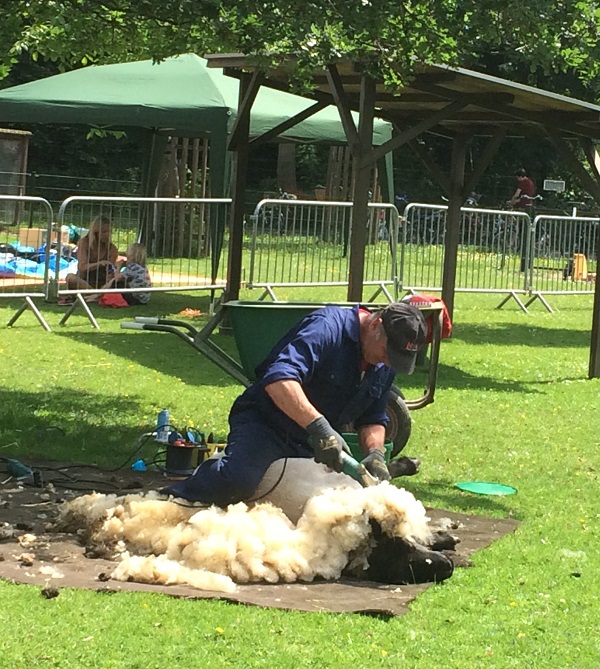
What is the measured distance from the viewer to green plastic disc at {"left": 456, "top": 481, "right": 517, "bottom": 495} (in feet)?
26.2

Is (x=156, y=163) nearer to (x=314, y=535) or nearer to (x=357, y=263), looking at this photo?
(x=357, y=263)

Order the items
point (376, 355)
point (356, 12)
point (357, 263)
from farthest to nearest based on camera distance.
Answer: point (357, 263), point (356, 12), point (376, 355)

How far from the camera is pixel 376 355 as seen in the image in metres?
6.46

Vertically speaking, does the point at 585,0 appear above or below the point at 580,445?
above

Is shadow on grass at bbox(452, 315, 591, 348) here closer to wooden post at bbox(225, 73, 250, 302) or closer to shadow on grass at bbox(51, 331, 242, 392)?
wooden post at bbox(225, 73, 250, 302)

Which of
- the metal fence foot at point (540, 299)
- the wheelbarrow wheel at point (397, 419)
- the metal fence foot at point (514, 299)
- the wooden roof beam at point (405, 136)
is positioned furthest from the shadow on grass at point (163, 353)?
the metal fence foot at point (540, 299)

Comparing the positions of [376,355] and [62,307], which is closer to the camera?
[376,355]

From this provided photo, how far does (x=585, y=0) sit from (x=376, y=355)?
13.2 ft

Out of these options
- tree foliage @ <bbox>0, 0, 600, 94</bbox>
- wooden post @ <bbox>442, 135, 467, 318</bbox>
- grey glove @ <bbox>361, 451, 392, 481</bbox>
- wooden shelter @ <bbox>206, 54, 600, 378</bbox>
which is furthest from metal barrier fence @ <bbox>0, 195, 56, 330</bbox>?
grey glove @ <bbox>361, 451, 392, 481</bbox>

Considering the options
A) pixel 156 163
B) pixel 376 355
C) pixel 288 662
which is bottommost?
pixel 288 662

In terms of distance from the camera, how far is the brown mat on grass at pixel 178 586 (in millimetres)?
5555

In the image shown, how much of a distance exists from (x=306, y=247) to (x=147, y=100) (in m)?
4.05

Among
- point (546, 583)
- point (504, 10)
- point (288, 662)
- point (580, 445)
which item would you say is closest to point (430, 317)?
point (580, 445)

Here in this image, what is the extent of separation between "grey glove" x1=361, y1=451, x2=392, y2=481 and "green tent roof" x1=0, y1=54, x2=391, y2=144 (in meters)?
12.9
